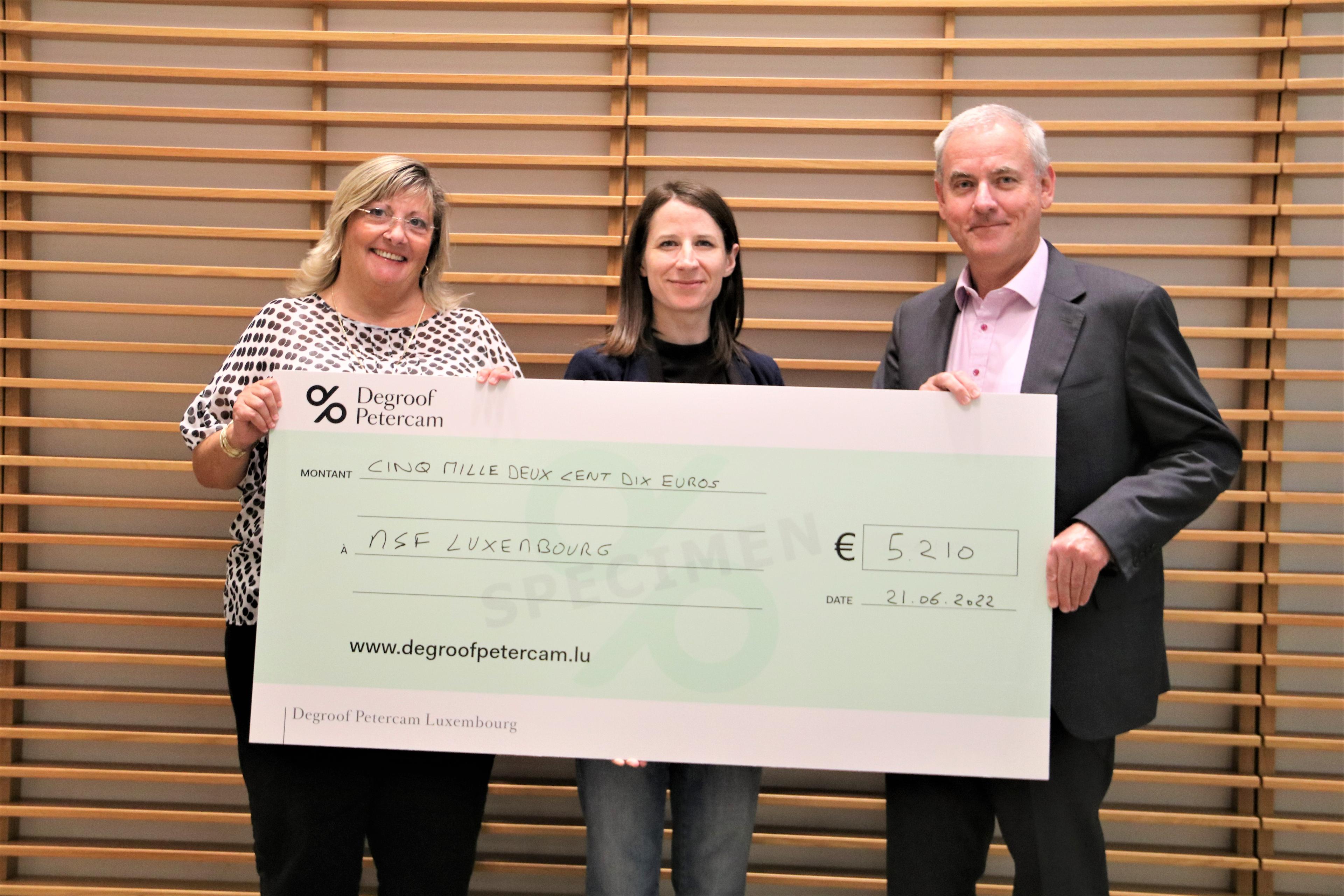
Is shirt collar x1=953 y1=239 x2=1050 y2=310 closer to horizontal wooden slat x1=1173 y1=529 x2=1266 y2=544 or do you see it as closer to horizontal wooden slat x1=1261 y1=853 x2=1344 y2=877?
horizontal wooden slat x1=1173 y1=529 x2=1266 y2=544

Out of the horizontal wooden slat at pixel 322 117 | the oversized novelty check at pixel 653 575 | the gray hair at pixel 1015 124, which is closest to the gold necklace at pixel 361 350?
the oversized novelty check at pixel 653 575

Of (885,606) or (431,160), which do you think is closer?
(885,606)

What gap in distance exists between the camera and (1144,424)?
1557 mm

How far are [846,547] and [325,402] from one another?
105 cm

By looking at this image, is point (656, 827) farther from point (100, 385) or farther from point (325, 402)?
point (100, 385)

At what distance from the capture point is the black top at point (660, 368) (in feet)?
5.74

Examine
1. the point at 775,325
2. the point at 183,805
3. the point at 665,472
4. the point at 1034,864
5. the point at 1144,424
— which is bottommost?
the point at 183,805

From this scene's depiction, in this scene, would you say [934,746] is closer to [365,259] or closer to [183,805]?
[365,259]

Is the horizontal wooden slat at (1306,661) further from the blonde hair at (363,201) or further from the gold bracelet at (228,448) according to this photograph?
the gold bracelet at (228,448)

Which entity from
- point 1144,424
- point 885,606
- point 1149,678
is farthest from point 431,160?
point 1149,678

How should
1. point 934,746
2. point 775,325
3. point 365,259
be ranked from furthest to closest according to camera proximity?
point 775,325, point 365,259, point 934,746

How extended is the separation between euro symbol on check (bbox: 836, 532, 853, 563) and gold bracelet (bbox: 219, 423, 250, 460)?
118 centimetres

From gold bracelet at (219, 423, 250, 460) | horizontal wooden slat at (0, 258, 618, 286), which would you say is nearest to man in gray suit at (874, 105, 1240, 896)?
horizontal wooden slat at (0, 258, 618, 286)

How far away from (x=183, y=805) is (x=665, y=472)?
1.86 meters
